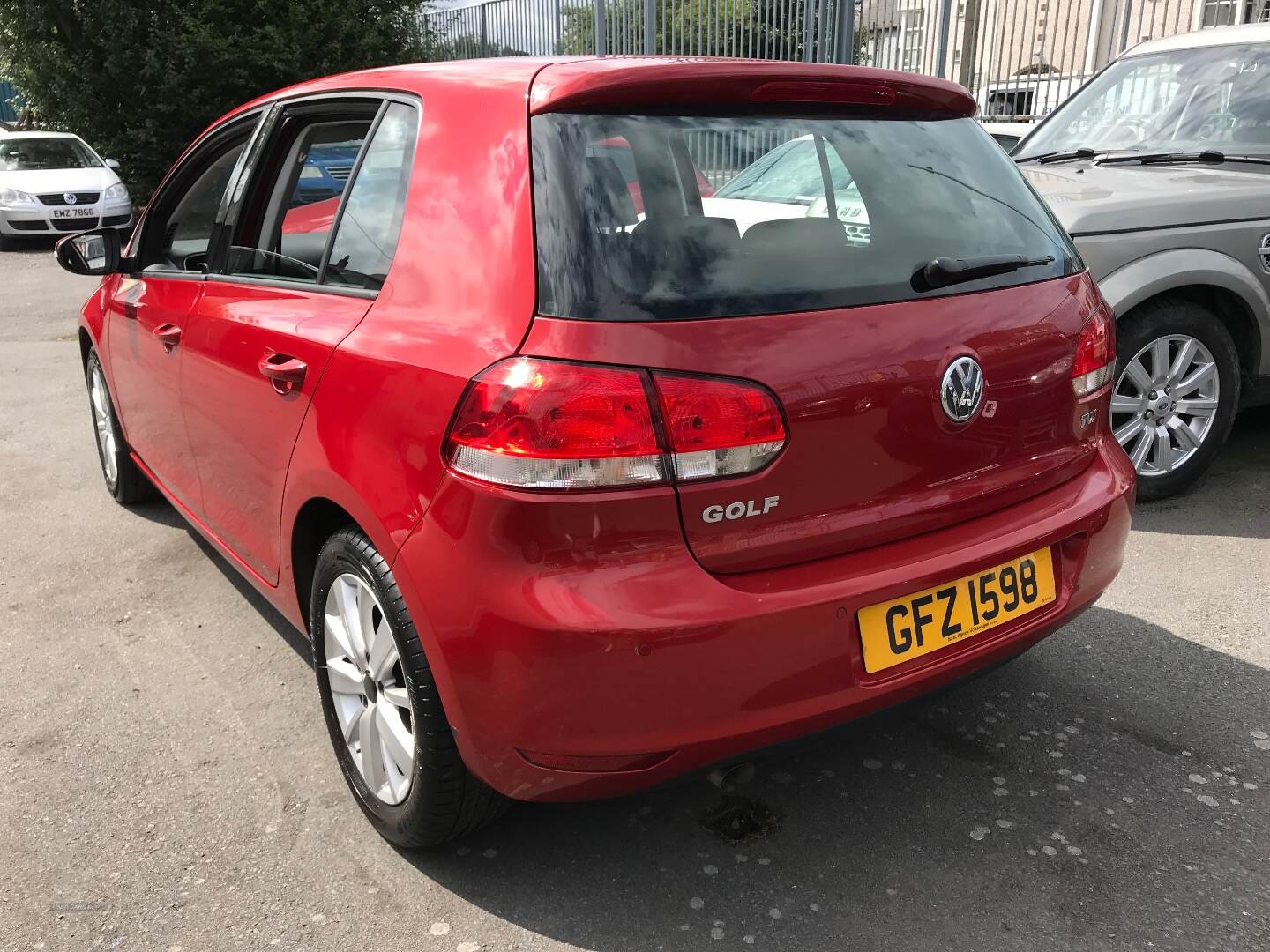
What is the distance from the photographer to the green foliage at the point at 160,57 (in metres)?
16.8

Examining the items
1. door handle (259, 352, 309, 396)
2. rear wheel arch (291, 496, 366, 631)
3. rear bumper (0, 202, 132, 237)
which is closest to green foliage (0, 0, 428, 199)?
rear bumper (0, 202, 132, 237)

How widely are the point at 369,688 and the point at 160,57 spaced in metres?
17.3

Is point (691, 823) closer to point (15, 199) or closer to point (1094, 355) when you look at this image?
point (1094, 355)

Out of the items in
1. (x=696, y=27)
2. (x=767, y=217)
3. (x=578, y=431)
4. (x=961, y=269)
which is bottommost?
(x=578, y=431)

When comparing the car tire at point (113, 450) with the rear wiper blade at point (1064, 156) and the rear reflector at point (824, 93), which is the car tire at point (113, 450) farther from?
the rear wiper blade at point (1064, 156)

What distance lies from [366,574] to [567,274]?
782mm

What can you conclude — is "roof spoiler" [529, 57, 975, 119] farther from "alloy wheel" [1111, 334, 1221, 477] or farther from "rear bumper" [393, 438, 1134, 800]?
"alloy wheel" [1111, 334, 1221, 477]

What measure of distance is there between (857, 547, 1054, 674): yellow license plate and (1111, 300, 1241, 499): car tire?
2.38 meters

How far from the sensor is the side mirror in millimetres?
3906

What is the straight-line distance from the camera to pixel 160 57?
55.3 feet

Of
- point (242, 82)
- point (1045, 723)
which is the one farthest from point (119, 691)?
point (242, 82)

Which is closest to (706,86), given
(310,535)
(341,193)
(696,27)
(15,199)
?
(341,193)

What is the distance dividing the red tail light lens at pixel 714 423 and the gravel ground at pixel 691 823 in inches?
24.2

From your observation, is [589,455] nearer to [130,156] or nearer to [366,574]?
[366,574]
